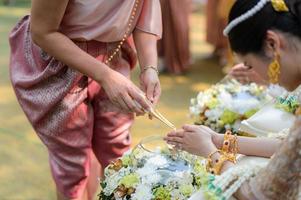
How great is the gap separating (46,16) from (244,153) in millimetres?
793

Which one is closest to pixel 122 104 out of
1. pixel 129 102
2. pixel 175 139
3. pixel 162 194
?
pixel 129 102

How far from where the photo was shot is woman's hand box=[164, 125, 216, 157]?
187 centimetres

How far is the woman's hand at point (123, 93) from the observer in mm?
1995

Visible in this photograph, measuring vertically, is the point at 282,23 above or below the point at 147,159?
above

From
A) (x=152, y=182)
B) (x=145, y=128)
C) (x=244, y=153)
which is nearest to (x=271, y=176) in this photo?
(x=244, y=153)

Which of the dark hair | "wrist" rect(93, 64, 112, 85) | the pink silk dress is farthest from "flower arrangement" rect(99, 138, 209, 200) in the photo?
the dark hair

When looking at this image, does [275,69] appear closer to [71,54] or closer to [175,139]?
[175,139]

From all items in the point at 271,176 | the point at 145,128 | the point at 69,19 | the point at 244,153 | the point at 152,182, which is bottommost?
the point at 145,128

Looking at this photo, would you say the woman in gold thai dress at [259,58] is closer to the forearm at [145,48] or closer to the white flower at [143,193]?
the white flower at [143,193]

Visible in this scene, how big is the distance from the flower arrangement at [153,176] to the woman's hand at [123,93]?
238 mm

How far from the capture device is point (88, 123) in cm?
231

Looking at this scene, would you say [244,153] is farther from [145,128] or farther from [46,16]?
[145,128]

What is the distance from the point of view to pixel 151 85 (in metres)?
2.21

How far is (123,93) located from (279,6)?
1.98 feet
